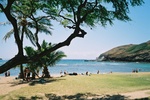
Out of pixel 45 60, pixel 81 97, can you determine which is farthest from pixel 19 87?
pixel 45 60

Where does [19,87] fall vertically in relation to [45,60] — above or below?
below

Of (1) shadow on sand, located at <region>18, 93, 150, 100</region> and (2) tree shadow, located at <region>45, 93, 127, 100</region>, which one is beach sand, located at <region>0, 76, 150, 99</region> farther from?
(2) tree shadow, located at <region>45, 93, 127, 100</region>

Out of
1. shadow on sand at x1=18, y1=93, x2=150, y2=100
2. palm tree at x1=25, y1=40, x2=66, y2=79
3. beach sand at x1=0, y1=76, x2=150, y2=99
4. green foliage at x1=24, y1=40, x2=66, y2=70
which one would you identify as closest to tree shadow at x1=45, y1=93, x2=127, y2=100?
shadow on sand at x1=18, y1=93, x2=150, y2=100

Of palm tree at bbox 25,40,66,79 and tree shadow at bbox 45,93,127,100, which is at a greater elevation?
palm tree at bbox 25,40,66,79

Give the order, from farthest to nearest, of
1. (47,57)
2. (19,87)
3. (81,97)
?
1. (47,57)
2. (19,87)
3. (81,97)

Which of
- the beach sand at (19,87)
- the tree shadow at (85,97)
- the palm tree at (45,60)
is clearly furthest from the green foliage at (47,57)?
the tree shadow at (85,97)

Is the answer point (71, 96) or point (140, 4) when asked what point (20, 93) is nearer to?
point (71, 96)

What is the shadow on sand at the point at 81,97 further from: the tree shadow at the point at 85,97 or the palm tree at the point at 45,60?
the palm tree at the point at 45,60

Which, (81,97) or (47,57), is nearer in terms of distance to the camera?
(81,97)

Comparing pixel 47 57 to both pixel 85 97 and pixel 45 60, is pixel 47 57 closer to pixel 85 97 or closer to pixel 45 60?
pixel 45 60

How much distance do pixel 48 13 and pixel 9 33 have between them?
1082cm

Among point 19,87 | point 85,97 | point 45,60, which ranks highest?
point 45,60

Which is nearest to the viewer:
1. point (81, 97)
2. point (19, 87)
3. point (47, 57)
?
point (81, 97)

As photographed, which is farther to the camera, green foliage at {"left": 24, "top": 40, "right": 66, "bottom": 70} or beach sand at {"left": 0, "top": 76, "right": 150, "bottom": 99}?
green foliage at {"left": 24, "top": 40, "right": 66, "bottom": 70}
